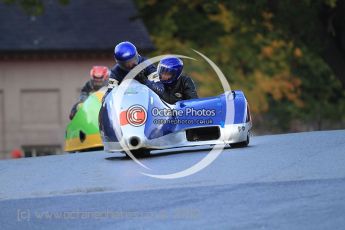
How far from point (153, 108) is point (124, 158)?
1196 mm

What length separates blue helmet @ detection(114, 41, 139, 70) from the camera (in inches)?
591

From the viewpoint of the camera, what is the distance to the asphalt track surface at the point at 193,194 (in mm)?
10016

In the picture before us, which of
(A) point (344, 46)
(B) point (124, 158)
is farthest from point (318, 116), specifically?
(B) point (124, 158)

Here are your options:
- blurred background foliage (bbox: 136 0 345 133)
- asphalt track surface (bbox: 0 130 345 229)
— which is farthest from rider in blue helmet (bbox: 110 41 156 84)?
blurred background foliage (bbox: 136 0 345 133)

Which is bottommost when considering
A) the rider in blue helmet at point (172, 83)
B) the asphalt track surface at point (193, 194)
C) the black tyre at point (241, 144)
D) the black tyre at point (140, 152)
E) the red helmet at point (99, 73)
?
the asphalt track surface at point (193, 194)

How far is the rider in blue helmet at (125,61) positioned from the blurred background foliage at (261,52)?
1580cm

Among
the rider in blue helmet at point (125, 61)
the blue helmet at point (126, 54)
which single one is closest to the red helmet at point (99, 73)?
the rider in blue helmet at point (125, 61)

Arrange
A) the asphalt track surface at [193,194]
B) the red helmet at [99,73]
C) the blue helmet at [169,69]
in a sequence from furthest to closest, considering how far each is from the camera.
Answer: the red helmet at [99,73] → the blue helmet at [169,69] → the asphalt track surface at [193,194]

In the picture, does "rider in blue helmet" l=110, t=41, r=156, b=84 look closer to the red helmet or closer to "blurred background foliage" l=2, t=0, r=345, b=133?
the red helmet

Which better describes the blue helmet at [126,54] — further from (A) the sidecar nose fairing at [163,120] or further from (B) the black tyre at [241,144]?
(B) the black tyre at [241,144]

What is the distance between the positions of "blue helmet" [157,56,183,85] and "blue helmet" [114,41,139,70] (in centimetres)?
35

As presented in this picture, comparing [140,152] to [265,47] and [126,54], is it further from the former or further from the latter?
[265,47]

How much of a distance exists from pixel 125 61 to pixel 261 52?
28.3 metres

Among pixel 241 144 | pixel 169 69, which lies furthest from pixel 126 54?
pixel 241 144
